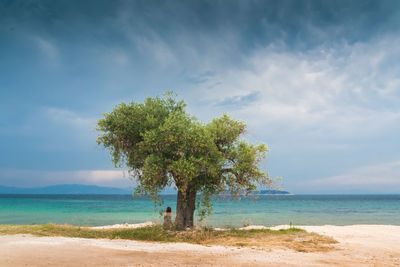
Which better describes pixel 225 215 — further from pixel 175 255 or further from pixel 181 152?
pixel 175 255

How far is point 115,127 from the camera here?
17.5m

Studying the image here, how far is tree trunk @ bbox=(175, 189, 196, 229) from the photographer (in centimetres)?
1789

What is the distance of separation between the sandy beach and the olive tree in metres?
4.25

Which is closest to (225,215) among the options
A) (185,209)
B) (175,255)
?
(185,209)

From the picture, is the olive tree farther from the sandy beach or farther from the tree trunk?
the sandy beach

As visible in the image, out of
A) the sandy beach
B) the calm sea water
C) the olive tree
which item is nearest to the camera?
the sandy beach

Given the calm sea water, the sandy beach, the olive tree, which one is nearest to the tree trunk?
the olive tree

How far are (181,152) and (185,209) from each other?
→ 378 centimetres

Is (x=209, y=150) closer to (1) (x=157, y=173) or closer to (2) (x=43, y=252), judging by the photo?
(1) (x=157, y=173)

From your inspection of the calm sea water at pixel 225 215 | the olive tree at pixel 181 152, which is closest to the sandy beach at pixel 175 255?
the olive tree at pixel 181 152

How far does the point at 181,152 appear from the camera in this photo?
1656cm

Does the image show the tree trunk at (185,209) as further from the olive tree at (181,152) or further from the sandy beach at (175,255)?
the sandy beach at (175,255)

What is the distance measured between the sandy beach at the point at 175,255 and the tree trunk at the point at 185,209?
463 centimetres

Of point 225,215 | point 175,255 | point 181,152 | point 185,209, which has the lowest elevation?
point 225,215
